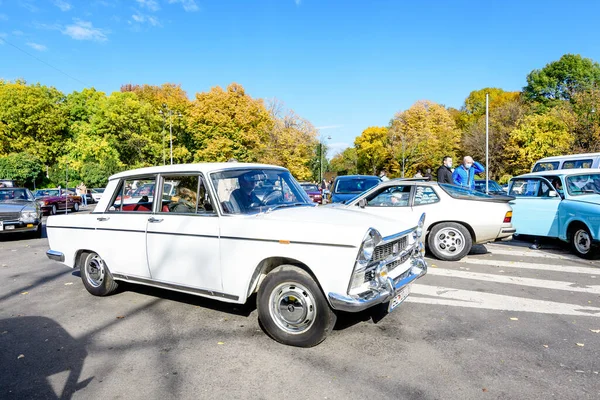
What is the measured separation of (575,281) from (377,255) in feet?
15.3

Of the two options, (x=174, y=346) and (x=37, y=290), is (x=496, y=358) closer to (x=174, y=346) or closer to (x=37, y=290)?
(x=174, y=346)

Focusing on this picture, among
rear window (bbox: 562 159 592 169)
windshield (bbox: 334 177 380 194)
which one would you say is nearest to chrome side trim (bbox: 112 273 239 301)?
windshield (bbox: 334 177 380 194)

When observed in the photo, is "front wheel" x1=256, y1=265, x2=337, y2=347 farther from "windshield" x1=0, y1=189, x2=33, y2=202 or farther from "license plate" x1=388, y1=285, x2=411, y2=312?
"windshield" x1=0, y1=189, x2=33, y2=202

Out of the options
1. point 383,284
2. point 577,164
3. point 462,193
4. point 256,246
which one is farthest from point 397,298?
point 577,164

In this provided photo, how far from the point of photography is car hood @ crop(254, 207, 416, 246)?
3725mm

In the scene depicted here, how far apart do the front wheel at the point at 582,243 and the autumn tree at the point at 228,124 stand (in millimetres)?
41807

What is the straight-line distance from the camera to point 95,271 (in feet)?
19.6

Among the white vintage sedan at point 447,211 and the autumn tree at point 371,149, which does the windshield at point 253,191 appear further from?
the autumn tree at point 371,149

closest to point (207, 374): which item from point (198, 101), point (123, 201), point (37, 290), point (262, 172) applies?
point (262, 172)

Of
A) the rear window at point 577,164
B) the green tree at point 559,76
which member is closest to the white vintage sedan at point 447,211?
the rear window at point 577,164

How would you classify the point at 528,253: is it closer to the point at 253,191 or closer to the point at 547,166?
the point at 547,166

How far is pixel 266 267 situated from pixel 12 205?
12029 millimetres

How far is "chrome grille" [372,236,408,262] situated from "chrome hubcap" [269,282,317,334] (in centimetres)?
76

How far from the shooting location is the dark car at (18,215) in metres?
11.9
